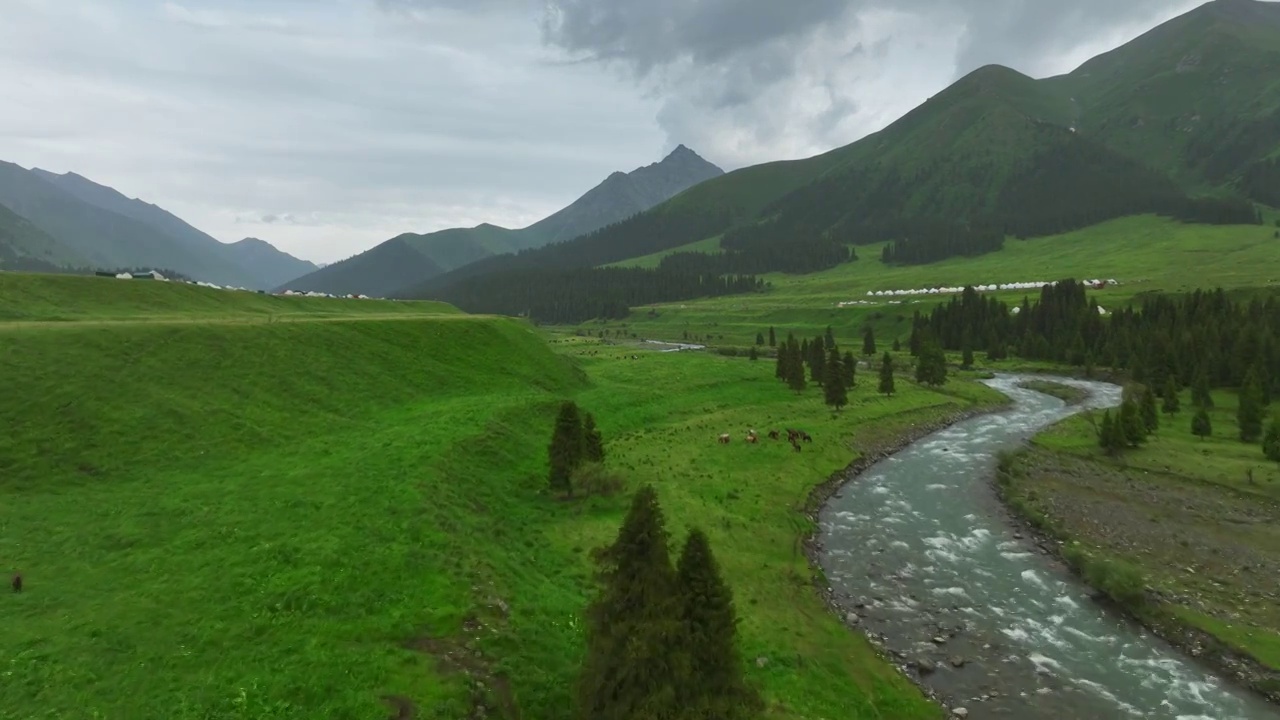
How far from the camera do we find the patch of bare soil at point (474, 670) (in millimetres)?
21969

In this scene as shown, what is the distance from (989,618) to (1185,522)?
24518 mm

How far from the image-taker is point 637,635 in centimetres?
2006

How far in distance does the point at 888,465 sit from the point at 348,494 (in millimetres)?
49697

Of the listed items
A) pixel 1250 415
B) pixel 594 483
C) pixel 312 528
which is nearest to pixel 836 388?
pixel 1250 415

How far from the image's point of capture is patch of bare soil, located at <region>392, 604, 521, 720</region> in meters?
A: 22.0

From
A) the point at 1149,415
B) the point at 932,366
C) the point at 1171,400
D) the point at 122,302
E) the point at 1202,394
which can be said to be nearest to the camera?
the point at 122,302

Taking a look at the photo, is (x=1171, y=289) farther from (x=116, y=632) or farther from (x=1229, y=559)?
(x=116, y=632)

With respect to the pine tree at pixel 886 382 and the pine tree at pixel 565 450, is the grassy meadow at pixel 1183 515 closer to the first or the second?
the pine tree at pixel 886 382

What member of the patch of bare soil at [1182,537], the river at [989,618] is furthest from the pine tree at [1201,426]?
the river at [989,618]

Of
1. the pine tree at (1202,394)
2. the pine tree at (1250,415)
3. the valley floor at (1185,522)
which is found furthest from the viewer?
the pine tree at (1202,394)

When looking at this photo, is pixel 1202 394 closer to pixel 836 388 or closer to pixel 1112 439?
pixel 1112 439

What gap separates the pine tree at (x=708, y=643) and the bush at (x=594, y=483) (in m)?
24.5

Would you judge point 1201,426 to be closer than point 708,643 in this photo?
No

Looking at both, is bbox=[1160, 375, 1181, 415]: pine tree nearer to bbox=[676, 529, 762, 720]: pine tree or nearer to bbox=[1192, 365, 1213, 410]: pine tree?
bbox=[1192, 365, 1213, 410]: pine tree
